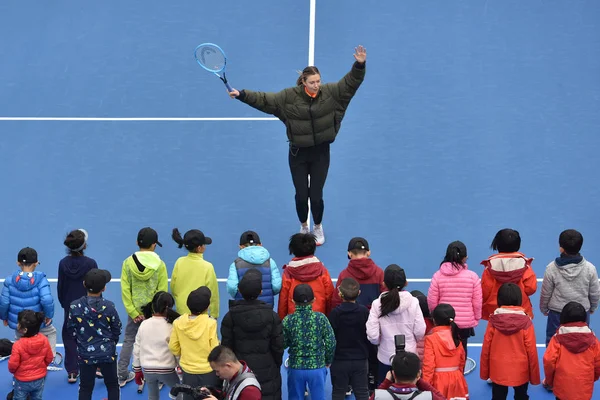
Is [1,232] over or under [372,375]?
over

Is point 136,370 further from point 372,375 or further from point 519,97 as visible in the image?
point 519,97

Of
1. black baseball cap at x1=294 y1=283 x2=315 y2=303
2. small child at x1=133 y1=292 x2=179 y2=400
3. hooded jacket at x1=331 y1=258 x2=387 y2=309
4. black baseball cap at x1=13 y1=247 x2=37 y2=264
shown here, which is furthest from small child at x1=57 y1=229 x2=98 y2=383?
hooded jacket at x1=331 y1=258 x2=387 y2=309

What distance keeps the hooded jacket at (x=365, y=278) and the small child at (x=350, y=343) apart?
354 mm

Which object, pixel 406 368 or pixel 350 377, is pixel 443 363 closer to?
pixel 350 377

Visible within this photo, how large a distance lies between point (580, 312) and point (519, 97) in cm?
737

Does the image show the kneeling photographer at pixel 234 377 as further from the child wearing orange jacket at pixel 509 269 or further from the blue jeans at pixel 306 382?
the child wearing orange jacket at pixel 509 269

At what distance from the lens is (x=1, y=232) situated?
12.5 m

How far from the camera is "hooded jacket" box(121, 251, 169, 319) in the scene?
9008 millimetres

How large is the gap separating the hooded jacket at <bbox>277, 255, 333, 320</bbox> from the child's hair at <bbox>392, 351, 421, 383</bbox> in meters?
2.04

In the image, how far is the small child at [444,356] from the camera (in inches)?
310

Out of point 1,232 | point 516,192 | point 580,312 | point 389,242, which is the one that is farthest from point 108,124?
point 580,312

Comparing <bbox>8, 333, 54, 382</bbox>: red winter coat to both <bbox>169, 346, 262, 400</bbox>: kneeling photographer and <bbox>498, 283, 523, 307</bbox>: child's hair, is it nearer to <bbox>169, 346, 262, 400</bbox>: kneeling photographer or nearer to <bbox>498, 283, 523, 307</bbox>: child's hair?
<bbox>169, 346, 262, 400</bbox>: kneeling photographer

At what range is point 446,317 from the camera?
7887 millimetres

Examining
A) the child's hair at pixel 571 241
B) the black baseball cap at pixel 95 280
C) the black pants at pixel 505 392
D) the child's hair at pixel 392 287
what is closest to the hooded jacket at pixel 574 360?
the black pants at pixel 505 392
